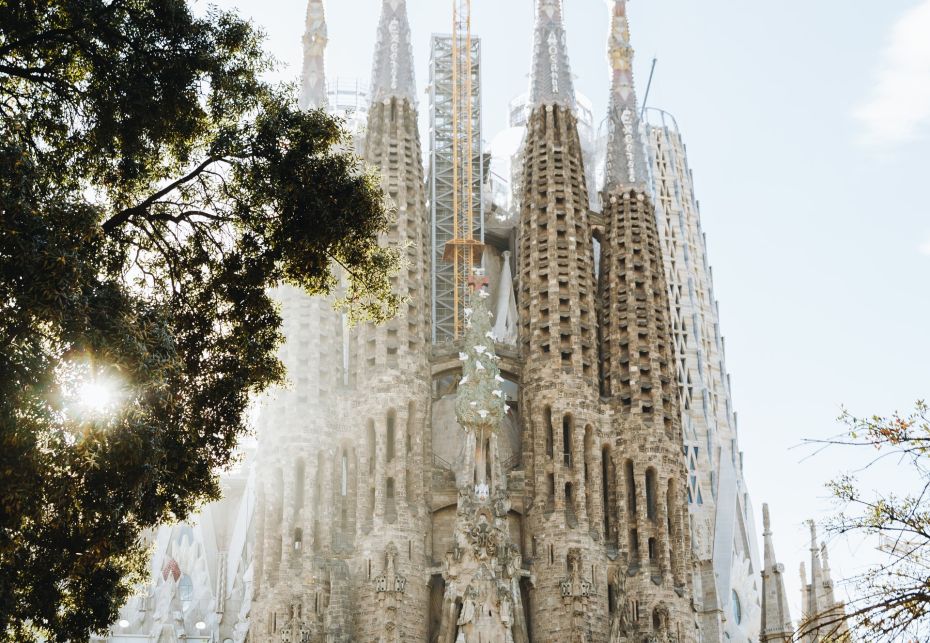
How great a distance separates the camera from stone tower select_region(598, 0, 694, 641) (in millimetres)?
32500

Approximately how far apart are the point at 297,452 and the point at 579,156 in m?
11.0

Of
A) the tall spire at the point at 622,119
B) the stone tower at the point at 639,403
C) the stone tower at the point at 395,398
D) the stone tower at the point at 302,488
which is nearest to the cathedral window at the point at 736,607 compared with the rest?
the stone tower at the point at 639,403

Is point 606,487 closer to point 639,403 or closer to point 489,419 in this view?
point 639,403

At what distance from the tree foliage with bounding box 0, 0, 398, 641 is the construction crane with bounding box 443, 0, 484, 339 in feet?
65.2

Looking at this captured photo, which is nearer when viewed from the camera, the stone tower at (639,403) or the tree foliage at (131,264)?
the tree foliage at (131,264)

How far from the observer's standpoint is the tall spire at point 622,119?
37.9 meters

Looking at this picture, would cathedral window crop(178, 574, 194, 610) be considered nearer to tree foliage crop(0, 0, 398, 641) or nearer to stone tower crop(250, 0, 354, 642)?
stone tower crop(250, 0, 354, 642)

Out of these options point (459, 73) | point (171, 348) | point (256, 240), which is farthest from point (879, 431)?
point (459, 73)

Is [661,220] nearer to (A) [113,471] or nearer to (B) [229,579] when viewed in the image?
(B) [229,579]

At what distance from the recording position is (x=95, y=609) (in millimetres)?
13047

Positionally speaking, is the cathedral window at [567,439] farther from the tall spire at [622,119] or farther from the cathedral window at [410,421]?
the tall spire at [622,119]

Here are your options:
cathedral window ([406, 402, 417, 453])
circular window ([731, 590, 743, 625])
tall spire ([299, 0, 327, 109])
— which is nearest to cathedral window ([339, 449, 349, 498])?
cathedral window ([406, 402, 417, 453])

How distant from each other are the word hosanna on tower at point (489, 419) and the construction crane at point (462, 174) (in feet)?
0.24

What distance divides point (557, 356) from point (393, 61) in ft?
29.6
